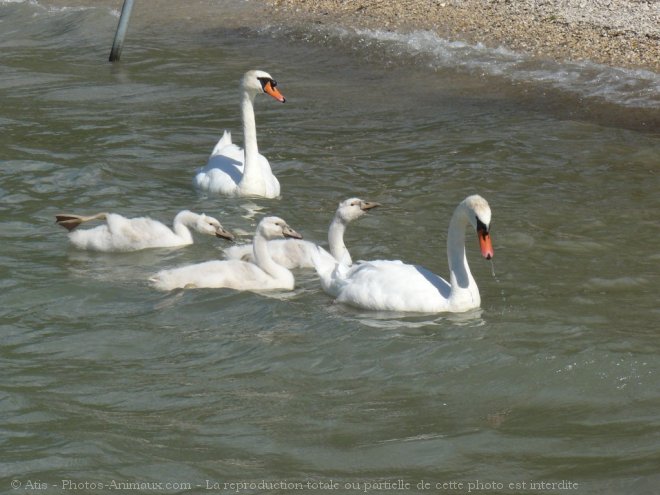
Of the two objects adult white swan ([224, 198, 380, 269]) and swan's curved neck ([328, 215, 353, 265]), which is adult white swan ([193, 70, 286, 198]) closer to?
adult white swan ([224, 198, 380, 269])

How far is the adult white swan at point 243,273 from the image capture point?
8.52 metres

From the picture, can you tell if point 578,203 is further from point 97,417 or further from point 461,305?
point 97,417

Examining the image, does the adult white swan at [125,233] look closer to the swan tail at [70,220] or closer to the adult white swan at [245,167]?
the swan tail at [70,220]

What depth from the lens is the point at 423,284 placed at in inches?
324

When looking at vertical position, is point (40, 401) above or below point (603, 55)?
below

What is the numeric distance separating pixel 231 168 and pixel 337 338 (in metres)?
4.17

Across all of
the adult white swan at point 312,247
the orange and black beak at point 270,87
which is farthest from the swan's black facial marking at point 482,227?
the orange and black beak at point 270,87

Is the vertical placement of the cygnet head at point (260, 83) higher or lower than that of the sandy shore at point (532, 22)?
lower

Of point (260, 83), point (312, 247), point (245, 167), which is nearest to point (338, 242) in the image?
point (312, 247)

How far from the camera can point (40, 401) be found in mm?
6711

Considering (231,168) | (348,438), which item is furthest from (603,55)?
(348,438)

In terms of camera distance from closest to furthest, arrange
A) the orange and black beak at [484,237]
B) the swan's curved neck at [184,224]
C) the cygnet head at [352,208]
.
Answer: the orange and black beak at [484,237], the cygnet head at [352,208], the swan's curved neck at [184,224]

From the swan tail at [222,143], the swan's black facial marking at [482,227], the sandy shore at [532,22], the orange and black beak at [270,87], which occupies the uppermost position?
the sandy shore at [532,22]

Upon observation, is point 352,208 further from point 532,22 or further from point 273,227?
point 532,22
